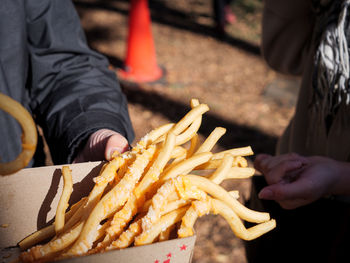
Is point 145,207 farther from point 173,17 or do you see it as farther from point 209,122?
point 173,17

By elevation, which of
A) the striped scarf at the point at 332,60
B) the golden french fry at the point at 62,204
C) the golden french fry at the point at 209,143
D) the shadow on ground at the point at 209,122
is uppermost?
the striped scarf at the point at 332,60

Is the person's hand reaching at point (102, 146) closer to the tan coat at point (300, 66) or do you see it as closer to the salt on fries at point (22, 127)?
the salt on fries at point (22, 127)

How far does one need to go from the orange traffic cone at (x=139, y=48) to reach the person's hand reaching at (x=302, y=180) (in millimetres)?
3780

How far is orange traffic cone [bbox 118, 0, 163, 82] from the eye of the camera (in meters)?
4.78

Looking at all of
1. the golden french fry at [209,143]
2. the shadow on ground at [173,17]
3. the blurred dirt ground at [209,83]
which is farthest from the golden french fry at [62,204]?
the shadow on ground at [173,17]

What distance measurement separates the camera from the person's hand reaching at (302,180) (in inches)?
48.3

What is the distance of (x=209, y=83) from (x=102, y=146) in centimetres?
406

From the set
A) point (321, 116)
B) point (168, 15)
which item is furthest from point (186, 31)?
point (321, 116)

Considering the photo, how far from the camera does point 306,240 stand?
5.33 ft

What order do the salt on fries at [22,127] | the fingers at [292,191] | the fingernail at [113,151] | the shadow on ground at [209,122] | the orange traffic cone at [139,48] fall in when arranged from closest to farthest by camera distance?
the salt on fries at [22,127]
the fingernail at [113,151]
the fingers at [292,191]
the shadow on ground at [209,122]
the orange traffic cone at [139,48]

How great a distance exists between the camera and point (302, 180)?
4.09ft

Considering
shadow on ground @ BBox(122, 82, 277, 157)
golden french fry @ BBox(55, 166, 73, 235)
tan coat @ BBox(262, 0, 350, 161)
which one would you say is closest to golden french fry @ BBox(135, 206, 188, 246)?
golden french fry @ BBox(55, 166, 73, 235)

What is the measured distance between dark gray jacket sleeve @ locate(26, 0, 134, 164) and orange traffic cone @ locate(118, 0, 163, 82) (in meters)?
3.47

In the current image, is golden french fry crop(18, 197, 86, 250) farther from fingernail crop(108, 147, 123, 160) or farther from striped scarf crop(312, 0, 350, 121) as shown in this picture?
striped scarf crop(312, 0, 350, 121)
